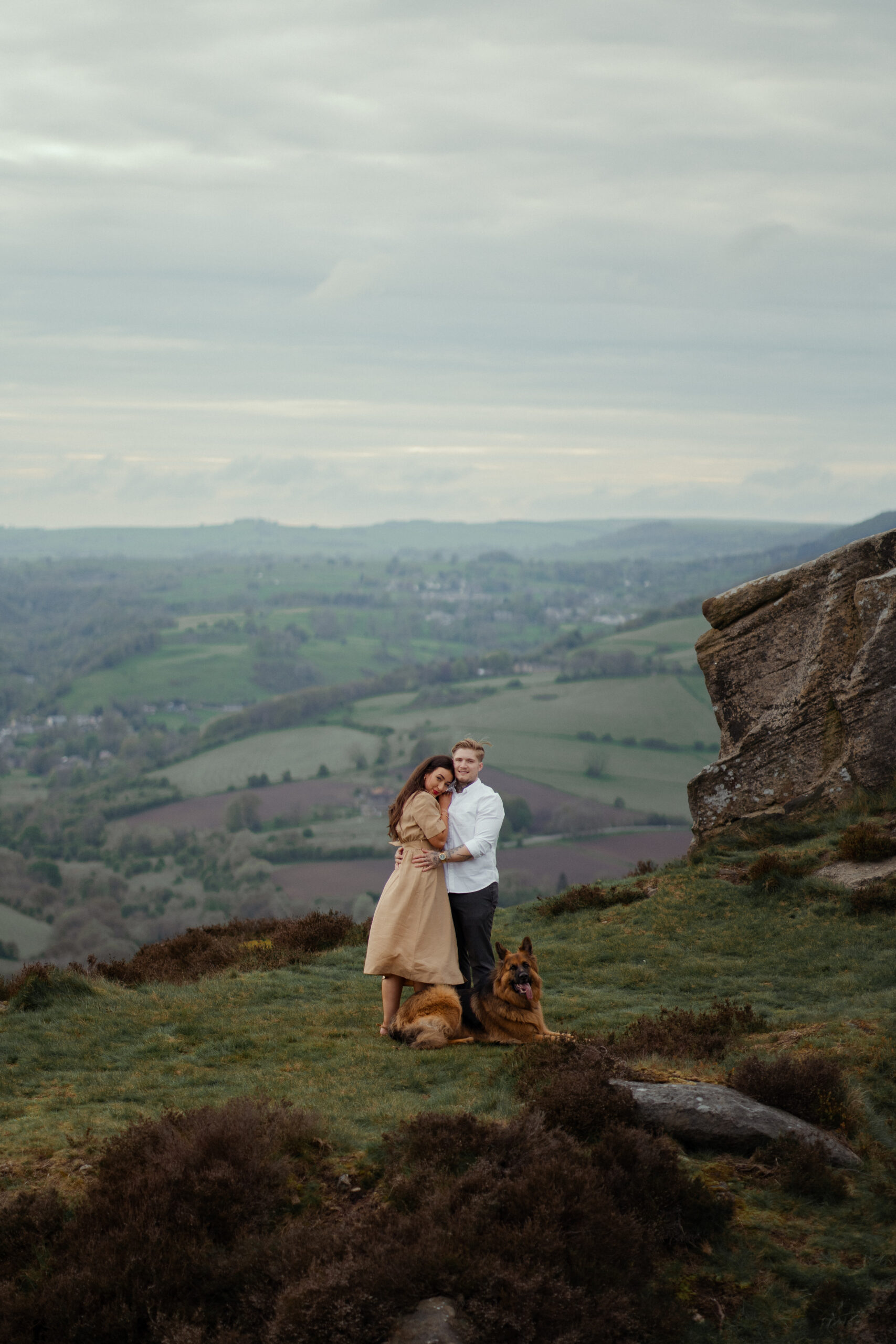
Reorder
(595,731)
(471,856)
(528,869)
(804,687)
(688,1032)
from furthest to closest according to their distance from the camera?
(595,731) < (528,869) < (804,687) < (471,856) < (688,1032)

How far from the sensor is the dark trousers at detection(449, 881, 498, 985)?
9773 mm

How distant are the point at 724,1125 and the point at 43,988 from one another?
7.84 meters

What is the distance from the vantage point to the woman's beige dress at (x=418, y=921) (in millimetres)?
9641

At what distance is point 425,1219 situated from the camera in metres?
5.81

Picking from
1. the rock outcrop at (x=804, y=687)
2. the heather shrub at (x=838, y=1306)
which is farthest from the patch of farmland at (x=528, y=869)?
the heather shrub at (x=838, y=1306)

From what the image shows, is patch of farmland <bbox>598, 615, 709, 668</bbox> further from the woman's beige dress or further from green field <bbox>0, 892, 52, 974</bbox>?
the woman's beige dress

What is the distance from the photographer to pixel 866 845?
14.4m

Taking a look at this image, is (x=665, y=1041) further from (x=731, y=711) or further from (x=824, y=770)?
(x=731, y=711)

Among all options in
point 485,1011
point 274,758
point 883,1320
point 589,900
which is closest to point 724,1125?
point 883,1320

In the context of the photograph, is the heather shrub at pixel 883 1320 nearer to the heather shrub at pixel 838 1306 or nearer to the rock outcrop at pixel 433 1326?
the heather shrub at pixel 838 1306

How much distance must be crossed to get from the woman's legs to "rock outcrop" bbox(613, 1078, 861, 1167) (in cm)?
343

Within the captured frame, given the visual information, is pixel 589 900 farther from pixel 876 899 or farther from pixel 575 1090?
pixel 575 1090

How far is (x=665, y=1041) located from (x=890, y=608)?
1071 centimetres

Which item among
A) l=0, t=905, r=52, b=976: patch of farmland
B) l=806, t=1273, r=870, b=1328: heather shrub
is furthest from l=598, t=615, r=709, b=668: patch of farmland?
l=806, t=1273, r=870, b=1328: heather shrub
